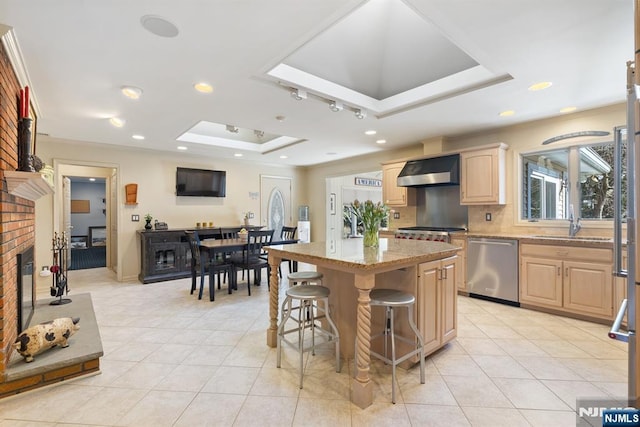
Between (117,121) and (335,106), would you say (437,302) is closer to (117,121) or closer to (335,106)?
(335,106)

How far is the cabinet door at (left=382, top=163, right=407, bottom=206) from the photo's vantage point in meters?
5.13

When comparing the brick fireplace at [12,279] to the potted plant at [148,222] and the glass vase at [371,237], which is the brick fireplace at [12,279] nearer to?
the glass vase at [371,237]

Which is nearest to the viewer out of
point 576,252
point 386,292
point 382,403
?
point 382,403

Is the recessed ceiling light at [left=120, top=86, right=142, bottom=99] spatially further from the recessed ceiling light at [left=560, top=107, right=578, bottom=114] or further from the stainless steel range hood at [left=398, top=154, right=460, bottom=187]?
the recessed ceiling light at [left=560, top=107, right=578, bottom=114]

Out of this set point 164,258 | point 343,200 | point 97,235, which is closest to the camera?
point 164,258

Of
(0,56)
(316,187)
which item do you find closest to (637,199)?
(0,56)

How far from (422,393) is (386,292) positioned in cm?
68

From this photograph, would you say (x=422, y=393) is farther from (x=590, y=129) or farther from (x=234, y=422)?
(x=590, y=129)

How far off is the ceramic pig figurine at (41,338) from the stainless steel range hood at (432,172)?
14.2 ft

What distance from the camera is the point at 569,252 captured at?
3.29 m

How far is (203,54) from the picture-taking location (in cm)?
224

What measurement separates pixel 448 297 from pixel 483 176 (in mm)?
2316

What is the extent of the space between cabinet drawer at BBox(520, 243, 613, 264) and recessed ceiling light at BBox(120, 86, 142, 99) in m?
4.55

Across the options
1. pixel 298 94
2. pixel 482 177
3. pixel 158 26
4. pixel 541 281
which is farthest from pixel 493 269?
pixel 158 26
